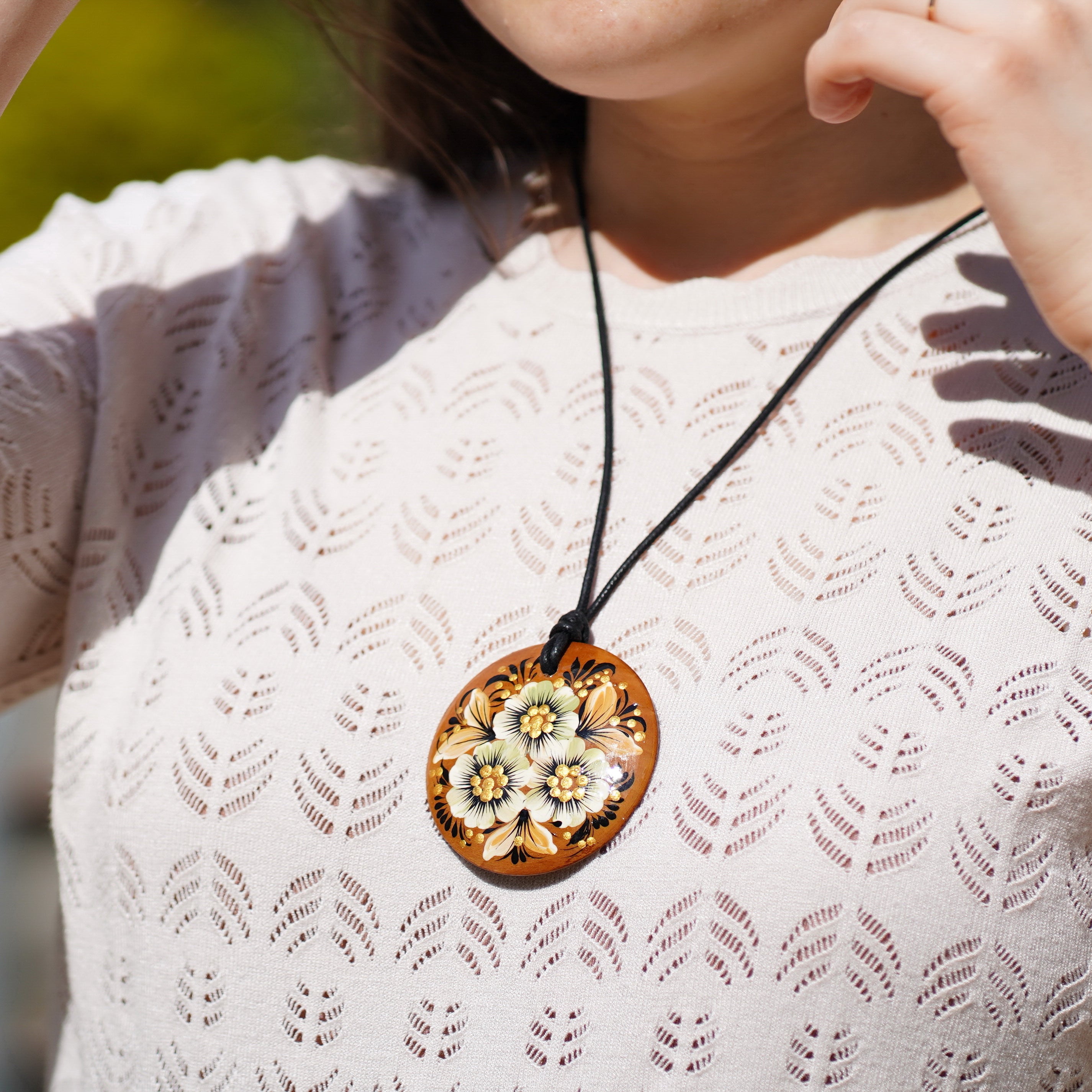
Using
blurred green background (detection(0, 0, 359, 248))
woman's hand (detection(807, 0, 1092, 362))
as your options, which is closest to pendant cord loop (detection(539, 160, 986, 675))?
woman's hand (detection(807, 0, 1092, 362))

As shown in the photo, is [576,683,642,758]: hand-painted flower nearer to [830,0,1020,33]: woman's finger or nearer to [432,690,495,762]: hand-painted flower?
[432,690,495,762]: hand-painted flower

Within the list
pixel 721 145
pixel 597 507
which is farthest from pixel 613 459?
pixel 721 145

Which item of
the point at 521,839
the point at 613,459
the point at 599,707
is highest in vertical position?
the point at 613,459

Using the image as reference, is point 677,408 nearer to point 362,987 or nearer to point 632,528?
point 632,528

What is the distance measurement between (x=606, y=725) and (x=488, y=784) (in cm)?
11

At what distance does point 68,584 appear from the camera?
1094 mm

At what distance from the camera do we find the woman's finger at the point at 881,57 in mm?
772

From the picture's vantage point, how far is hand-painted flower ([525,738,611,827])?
0.81m

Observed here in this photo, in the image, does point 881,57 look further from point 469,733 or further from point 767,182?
point 469,733

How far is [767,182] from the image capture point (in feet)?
3.76

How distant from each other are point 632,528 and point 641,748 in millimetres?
223

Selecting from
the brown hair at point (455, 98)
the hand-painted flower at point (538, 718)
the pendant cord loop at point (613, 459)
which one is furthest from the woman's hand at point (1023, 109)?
the brown hair at point (455, 98)

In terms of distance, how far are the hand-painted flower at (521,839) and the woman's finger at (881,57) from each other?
0.61 meters

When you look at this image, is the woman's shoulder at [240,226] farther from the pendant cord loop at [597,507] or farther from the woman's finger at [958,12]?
the woman's finger at [958,12]
